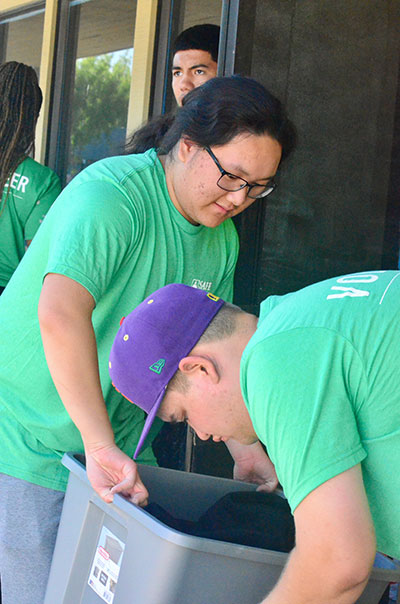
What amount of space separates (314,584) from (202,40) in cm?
228

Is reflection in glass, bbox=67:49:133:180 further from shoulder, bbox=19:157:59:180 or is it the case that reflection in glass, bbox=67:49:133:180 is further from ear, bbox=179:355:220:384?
ear, bbox=179:355:220:384

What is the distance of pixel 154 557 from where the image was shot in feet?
4.46

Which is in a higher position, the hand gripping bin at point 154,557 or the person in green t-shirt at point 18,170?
the person in green t-shirt at point 18,170

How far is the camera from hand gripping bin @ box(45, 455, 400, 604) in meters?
1.34

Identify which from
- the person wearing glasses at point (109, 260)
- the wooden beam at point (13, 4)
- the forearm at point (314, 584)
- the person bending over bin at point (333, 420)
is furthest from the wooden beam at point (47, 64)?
the forearm at point (314, 584)

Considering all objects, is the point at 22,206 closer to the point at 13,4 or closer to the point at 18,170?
the point at 18,170

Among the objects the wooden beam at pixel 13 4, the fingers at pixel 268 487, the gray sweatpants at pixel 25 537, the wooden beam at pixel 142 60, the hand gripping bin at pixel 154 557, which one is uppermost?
the wooden beam at pixel 13 4

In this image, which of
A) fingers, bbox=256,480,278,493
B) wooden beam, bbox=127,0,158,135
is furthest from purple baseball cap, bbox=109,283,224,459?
wooden beam, bbox=127,0,158,135

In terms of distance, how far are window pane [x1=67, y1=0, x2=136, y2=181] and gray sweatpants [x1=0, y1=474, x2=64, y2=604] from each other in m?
2.76

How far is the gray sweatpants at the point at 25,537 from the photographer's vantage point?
1.91 meters

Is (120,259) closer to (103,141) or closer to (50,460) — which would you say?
(50,460)

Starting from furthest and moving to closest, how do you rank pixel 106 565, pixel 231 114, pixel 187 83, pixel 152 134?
pixel 187 83 < pixel 152 134 < pixel 231 114 < pixel 106 565

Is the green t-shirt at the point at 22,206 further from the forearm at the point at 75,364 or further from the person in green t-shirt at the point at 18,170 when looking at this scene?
the forearm at the point at 75,364

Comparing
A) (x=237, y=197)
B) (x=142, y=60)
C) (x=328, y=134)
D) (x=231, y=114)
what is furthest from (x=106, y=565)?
(x=142, y=60)
